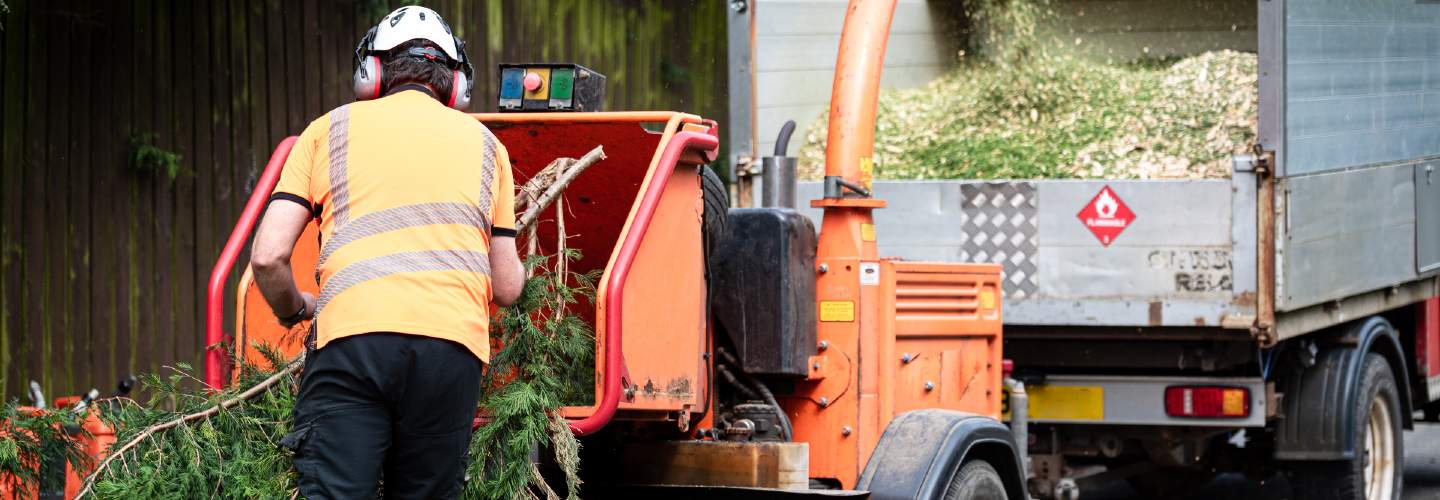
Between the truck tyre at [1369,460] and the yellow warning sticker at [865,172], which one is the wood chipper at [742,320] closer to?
the yellow warning sticker at [865,172]

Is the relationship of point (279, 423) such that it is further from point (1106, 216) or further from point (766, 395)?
point (1106, 216)

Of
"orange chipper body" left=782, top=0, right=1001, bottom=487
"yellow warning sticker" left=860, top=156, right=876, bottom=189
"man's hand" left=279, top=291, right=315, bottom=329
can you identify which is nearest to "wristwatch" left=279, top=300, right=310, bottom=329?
"man's hand" left=279, top=291, right=315, bottom=329

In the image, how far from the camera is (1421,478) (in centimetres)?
988

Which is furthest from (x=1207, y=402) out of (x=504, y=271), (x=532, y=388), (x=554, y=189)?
(x=504, y=271)

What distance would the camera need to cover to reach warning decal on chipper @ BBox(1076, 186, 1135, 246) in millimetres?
6926

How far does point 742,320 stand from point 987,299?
4.32 feet

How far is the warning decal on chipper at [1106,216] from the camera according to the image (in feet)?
22.7

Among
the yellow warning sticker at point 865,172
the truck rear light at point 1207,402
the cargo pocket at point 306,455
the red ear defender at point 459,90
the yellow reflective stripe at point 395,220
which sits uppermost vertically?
the red ear defender at point 459,90

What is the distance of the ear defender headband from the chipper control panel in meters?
0.99

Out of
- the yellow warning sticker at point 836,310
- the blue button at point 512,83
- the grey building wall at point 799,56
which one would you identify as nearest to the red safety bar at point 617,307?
the blue button at point 512,83

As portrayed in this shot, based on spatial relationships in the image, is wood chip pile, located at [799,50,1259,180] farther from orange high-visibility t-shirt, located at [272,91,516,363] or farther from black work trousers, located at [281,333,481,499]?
black work trousers, located at [281,333,481,499]

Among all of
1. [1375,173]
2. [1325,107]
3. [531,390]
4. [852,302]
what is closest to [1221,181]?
[1325,107]

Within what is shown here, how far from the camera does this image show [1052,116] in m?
8.13

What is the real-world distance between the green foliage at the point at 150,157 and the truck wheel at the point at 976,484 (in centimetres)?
→ 374
